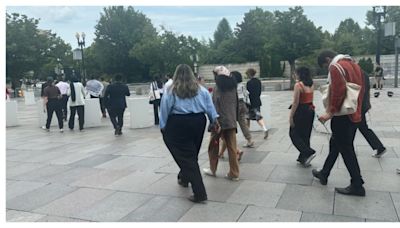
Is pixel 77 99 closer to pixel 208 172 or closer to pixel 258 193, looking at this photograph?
pixel 208 172

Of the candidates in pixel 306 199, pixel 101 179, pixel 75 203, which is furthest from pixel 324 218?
pixel 101 179

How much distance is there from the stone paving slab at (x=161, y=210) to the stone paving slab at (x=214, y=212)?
10 cm

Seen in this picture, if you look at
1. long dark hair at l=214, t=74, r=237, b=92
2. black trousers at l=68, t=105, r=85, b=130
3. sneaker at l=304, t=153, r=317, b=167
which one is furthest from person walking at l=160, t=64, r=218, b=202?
black trousers at l=68, t=105, r=85, b=130

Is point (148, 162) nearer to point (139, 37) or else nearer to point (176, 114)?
point (176, 114)

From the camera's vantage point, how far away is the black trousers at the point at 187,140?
14.6 ft

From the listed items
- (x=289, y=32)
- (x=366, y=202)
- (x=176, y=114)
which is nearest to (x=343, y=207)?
(x=366, y=202)

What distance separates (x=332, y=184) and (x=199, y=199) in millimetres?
1813

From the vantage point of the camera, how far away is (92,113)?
39.9 ft

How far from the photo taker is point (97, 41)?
2228 inches

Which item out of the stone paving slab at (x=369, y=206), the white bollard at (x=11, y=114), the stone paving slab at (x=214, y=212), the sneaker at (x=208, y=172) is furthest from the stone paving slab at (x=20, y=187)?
the white bollard at (x=11, y=114)

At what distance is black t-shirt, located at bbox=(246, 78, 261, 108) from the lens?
26.0 ft

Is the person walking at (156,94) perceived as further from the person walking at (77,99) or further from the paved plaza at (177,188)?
the paved plaza at (177,188)

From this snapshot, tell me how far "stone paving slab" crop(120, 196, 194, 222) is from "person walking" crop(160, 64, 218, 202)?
0.65 ft

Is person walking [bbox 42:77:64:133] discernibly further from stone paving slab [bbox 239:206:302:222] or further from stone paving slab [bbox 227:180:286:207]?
stone paving slab [bbox 239:206:302:222]
